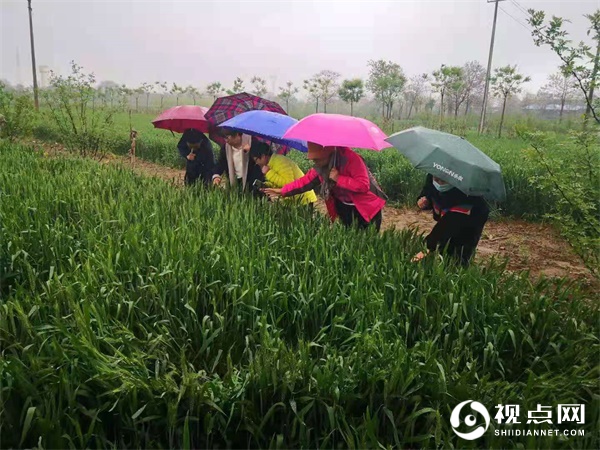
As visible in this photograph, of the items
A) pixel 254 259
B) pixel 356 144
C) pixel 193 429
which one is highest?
pixel 356 144

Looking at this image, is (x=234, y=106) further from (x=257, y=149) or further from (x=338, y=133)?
(x=338, y=133)

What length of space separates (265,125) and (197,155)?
1.52m

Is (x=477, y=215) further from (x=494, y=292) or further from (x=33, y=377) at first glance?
(x=33, y=377)

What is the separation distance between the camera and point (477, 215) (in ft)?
9.13

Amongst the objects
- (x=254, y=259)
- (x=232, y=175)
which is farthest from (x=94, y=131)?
(x=254, y=259)

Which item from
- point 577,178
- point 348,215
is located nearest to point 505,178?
point 577,178

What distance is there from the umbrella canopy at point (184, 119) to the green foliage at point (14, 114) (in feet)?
16.6

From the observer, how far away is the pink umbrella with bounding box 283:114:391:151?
301cm

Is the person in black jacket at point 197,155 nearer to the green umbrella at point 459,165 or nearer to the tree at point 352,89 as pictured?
the green umbrella at point 459,165

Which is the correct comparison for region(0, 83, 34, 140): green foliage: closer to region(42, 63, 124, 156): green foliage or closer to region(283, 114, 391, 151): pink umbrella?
region(42, 63, 124, 156): green foliage

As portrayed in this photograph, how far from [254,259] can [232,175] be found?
216 centimetres

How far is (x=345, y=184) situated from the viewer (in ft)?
10.5

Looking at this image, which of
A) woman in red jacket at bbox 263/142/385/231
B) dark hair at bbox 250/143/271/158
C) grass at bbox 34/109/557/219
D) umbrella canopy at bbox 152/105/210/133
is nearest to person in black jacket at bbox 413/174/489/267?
woman in red jacket at bbox 263/142/385/231

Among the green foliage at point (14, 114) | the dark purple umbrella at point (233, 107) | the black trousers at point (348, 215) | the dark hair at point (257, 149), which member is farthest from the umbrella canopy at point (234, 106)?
the green foliage at point (14, 114)
